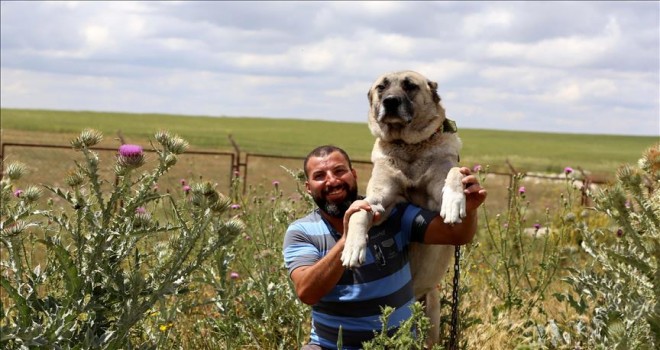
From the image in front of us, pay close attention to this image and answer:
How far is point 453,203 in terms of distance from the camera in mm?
3676

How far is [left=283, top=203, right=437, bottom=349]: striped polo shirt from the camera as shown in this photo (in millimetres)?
3818

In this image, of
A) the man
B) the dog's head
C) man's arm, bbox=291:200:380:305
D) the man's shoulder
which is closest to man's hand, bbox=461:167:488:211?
the man

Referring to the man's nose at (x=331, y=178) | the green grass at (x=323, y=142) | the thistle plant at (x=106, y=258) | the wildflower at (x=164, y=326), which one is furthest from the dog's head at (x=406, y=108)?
the green grass at (x=323, y=142)

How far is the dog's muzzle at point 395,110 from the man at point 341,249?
1.28ft

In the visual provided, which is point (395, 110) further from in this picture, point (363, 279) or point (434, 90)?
point (363, 279)

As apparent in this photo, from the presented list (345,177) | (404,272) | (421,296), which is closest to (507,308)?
(421,296)

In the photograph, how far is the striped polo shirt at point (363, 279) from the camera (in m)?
3.82

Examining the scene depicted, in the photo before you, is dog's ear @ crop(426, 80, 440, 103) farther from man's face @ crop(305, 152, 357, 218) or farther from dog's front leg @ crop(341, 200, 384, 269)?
dog's front leg @ crop(341, 200, 384, 269)

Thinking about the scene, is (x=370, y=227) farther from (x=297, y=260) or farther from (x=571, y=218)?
(x=571, y=218)

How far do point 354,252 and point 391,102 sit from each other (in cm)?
107

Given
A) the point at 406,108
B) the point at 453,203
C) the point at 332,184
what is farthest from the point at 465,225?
the point at 406,108

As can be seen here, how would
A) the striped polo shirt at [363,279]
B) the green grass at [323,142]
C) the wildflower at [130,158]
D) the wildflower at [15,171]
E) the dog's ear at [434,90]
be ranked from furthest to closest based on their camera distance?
1. the green grass at [323,142]
2. the dog's ear at [434,90]
3. the striped polo shirt at [363,279]
4. the wildflower at [15,171]
5. the wildflower at [130,158]

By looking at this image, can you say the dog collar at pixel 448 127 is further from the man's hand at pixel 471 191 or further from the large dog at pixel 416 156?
the man's hand at pixel 471 191

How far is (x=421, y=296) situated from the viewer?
4.41 meters
